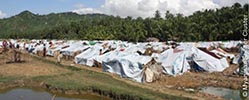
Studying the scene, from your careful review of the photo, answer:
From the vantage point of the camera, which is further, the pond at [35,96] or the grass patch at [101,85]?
the pond at [35,96]

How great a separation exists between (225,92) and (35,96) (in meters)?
10.9

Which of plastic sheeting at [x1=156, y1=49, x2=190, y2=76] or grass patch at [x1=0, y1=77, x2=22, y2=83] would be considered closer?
grass patch at [x1=0, y1=77, x2=22, y2=83]

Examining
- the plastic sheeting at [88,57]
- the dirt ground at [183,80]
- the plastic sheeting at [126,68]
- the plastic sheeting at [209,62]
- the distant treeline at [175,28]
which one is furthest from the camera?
the distant treeline at [175,28]

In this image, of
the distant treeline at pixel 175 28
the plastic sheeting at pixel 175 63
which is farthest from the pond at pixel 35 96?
the distant treeline at pixel 175 28

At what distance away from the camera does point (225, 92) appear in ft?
64.1

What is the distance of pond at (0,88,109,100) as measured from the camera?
18.2m

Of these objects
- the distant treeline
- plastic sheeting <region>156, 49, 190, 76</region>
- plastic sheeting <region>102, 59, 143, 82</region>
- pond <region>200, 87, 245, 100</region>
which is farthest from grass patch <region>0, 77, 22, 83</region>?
the distant treeline

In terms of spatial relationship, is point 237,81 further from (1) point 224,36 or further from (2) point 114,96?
(1) point 224,36

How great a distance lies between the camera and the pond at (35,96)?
18172mm

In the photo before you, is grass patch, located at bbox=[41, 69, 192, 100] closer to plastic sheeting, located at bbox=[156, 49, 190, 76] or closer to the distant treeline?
plastic sheeting, located at bbox=[156, 49, 190, 76]

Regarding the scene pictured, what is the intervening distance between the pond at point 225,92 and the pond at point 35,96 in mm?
6369

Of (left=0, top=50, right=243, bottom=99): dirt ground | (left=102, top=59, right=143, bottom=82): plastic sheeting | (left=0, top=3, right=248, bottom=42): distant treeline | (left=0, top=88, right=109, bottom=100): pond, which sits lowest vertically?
(left=0, top=88, right=109, bottom=100): pond

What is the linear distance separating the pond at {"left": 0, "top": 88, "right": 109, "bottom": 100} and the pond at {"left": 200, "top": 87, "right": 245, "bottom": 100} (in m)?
6.37

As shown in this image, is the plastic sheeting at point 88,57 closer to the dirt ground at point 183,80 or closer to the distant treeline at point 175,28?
the dirt ground at point 183,80
